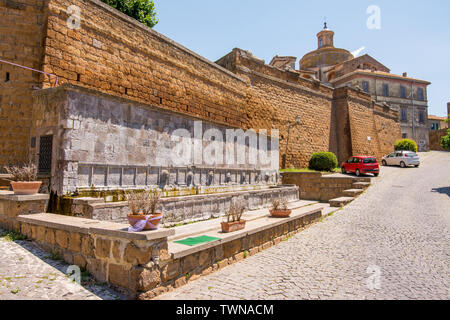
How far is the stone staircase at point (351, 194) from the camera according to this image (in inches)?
458

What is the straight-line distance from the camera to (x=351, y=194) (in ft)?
42.5

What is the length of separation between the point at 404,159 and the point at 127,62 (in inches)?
850

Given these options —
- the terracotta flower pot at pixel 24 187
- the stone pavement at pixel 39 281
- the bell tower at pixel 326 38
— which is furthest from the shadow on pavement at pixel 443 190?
the bell tower at pixel 326 38

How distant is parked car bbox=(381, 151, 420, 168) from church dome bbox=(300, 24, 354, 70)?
24.2 metres

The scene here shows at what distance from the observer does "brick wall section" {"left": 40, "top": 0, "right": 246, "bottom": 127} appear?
818cm

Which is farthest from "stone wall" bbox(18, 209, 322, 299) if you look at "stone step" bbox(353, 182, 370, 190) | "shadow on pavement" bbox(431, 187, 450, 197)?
"shadow on pavement" bbox(431, 187, 450, 197)

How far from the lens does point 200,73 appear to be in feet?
44.4

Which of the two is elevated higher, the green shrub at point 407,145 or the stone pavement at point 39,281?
the green shrub at point 407,145

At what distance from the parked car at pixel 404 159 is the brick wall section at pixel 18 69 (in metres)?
24.1

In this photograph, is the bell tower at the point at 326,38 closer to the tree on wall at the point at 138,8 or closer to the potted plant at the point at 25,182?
the tree on wall at the point at 138,8

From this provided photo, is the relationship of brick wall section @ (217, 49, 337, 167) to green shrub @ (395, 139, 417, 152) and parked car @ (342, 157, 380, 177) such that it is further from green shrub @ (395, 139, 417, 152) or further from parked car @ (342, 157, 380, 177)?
green shrub @ (395, 139, 417, 152)

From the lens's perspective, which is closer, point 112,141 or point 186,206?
point 112,141

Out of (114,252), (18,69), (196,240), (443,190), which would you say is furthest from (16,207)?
(443,190)

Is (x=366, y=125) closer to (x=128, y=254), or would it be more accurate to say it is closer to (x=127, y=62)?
(x=127, y=62)
